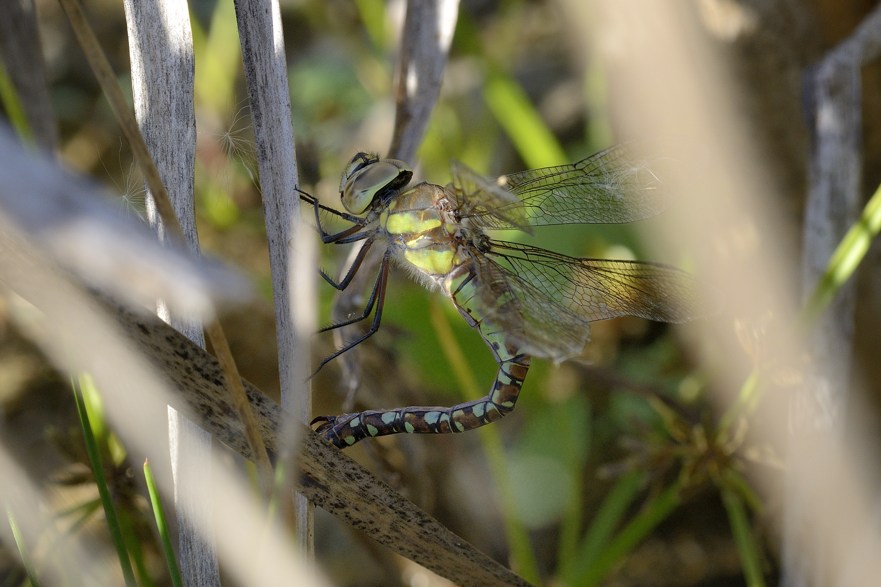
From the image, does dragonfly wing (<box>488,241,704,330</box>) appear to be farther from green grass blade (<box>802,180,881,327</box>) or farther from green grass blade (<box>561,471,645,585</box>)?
green grass blade (<box>561,471,645,585</box>)

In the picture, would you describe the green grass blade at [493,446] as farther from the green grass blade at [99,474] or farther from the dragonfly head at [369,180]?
the green grass blade at [99,474]

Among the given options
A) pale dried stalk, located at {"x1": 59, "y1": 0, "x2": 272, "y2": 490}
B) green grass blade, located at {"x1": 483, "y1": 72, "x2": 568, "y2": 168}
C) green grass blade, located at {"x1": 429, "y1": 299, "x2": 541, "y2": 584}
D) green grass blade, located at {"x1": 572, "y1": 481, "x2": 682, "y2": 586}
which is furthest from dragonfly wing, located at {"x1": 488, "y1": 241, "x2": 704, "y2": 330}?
green grass blade, located at {"x1": 483, "y1": 72, "x2": 568, "y2": 168}

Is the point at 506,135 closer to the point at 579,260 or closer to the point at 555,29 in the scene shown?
the point at 555,29

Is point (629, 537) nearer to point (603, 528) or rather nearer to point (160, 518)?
point (603, 528)

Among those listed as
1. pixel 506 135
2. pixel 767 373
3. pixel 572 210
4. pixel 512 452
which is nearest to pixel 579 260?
pixel 572 210

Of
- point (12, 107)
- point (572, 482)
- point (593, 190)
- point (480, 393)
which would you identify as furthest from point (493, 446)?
point (12, 107)
